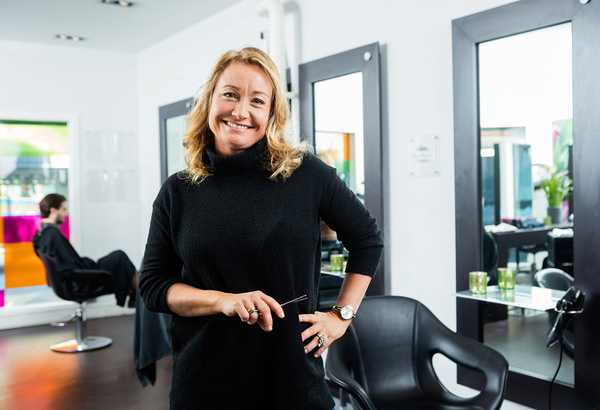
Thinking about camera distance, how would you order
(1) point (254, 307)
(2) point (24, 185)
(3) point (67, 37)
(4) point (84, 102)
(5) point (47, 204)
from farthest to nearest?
(4) point (84, 102) → (2) point (24, 185) → (3) point (67, 37) → (5) point (47, 204) → (1) point (254, 307)

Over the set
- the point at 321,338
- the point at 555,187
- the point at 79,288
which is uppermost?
the point at 555,187

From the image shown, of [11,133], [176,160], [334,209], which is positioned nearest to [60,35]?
[11,133]

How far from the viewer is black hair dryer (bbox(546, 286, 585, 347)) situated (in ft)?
7.29

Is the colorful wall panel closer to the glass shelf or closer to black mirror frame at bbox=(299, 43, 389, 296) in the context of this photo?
black mirror frame at bbox=(299, 43, 389, 296)

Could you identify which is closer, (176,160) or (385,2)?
(385,2)

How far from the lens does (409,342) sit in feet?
8.17

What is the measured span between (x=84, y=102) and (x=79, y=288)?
2288 millimetres

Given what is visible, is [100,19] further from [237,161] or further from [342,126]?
[237,161]

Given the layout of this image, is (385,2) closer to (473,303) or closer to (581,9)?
(581,9)

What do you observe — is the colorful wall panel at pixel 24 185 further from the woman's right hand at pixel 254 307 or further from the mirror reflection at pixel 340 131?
the woman's right hand at pixel 254 307

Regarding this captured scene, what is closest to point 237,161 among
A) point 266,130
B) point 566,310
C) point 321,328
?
point 266,130

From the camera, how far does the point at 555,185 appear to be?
2.41m

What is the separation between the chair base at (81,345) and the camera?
491cm

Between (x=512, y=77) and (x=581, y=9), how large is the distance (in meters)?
0.42
